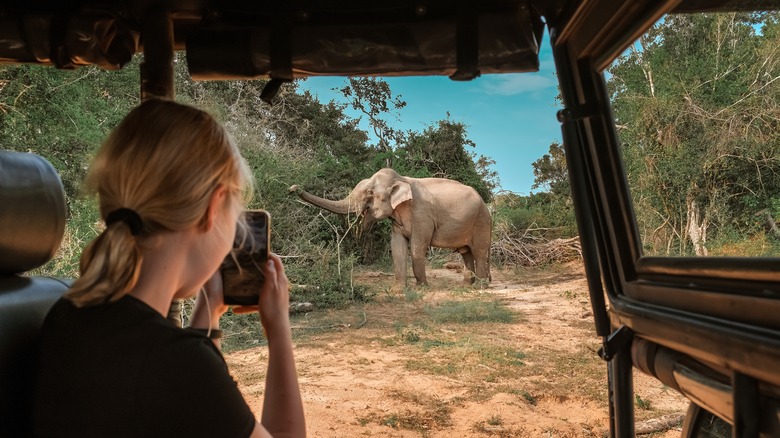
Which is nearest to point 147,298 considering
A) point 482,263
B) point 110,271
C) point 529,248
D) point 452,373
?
point 110,271

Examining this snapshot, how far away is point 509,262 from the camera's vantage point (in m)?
12.5

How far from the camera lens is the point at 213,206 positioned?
0.89 m

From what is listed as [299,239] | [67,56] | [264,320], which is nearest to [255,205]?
[299,239]

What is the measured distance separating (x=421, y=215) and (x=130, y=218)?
10.0m

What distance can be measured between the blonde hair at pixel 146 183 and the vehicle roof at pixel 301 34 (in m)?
1.00

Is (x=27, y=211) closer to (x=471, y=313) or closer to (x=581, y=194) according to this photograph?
(x=581, y=194)

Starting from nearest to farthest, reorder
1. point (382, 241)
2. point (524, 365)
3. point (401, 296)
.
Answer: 1. point (524, 365)
2. point (401, 296)
3. point (382, 241)

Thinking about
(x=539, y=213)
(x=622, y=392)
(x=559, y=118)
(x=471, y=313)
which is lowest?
(x=471, y=313)

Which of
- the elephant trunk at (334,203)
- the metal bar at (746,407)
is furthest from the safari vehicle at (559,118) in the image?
the elephant trunk at (334,203)

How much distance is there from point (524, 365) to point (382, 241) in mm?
6131

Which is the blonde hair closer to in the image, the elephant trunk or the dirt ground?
the dirt ground

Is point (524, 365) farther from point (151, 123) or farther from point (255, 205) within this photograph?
point (151, 123)

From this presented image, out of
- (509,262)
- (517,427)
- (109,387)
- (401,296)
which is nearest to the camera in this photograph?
(109,387)

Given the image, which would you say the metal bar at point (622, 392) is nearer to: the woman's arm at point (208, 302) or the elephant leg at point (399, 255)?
the woman's arm at point (208, 302)
